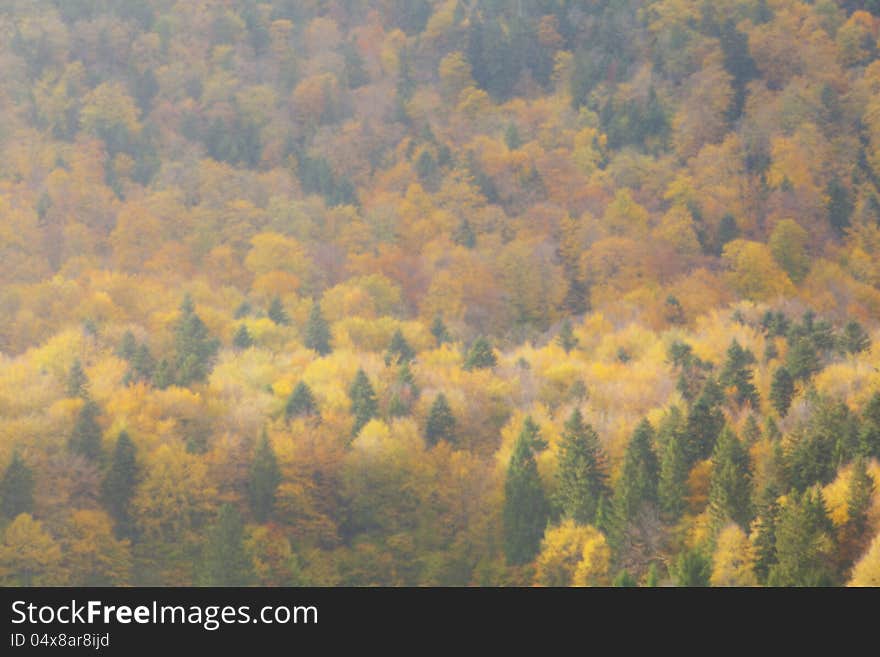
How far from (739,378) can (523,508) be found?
21347 millimetres

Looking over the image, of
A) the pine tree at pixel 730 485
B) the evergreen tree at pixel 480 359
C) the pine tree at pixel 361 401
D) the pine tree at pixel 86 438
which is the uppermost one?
the evergreen tree at pixel 480 359

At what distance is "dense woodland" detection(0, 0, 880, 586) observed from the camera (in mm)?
85500

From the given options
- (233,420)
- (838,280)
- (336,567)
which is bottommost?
(336,567)

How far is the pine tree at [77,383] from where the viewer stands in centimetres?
10231

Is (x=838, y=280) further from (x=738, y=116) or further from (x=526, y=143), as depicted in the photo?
(x=526, y=143)

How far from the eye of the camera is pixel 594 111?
190 metres

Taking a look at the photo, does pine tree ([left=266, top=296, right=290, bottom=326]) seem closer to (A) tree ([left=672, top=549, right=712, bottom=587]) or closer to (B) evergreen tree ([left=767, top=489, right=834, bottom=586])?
(A) tree ([left=672, top=549, right=712, bottom=587])

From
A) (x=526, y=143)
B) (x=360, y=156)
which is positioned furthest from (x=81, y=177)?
(x=526, y=143)

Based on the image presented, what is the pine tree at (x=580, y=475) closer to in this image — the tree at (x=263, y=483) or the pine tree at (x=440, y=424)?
the pine tree at (x=440, y=424)

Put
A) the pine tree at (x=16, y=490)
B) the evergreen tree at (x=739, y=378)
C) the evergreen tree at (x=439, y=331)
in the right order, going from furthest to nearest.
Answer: the evergreen tree at (x=439, y=331), the evergreen tree at (x=739, y=378), the pine tree at (x=16, y=490)

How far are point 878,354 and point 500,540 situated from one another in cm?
4236

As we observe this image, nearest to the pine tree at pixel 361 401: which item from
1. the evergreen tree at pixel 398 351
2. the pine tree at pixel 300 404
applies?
the pine tree at pixel 300 404

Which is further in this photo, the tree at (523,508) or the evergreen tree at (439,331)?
the evergreen tree at (439,331)

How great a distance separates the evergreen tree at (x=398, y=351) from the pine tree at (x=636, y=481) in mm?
35579
